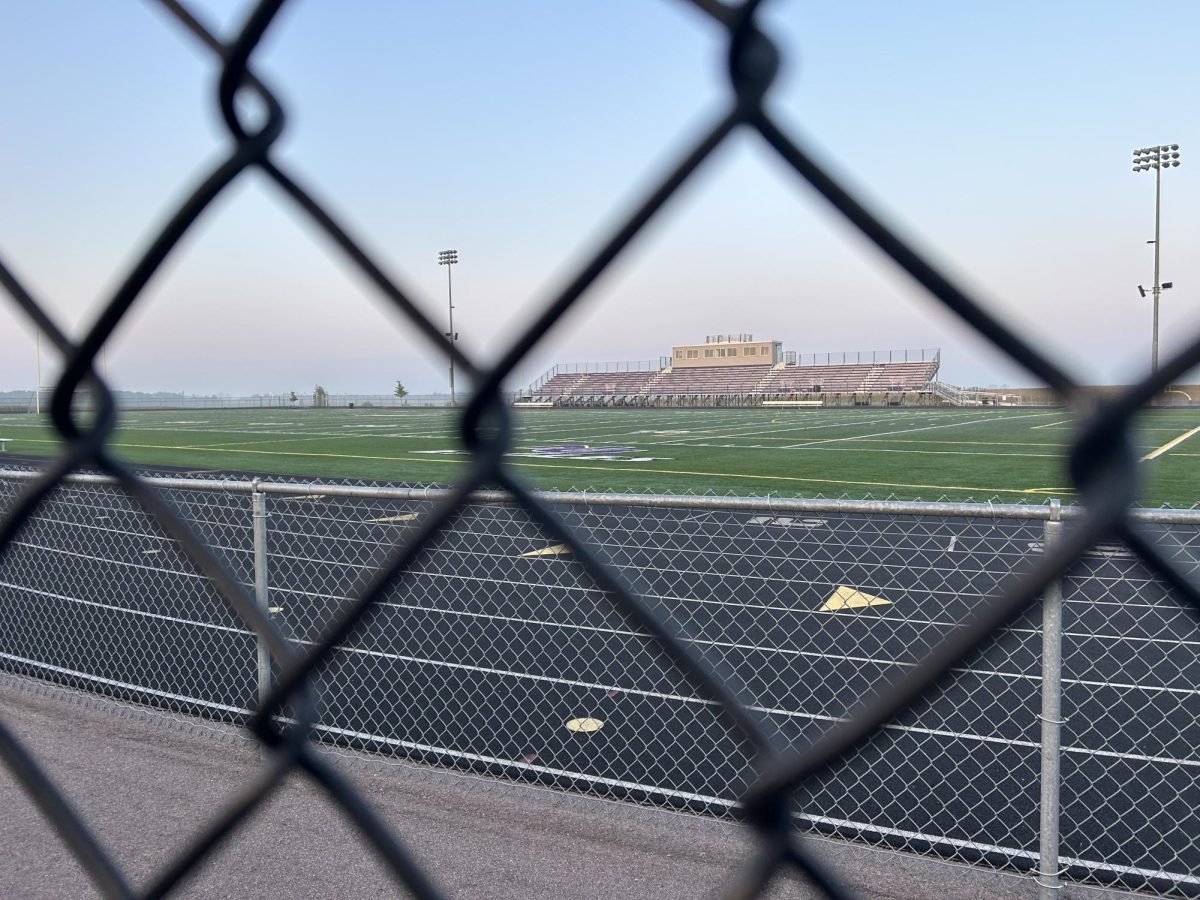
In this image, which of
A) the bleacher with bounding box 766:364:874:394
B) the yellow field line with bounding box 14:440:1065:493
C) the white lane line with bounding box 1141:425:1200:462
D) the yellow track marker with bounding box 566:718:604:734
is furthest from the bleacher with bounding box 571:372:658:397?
the yellow track marker with bounding box 566:718:604:734

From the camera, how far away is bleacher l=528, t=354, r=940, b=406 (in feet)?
206

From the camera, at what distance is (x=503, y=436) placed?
1.96 feet

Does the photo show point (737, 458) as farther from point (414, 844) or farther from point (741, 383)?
point (741, 383)

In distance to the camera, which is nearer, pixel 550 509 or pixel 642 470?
pixel 550 509

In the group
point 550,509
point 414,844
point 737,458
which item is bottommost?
point 737,458

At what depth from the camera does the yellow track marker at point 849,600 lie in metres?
6.09

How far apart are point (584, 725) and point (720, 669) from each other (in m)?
1.57

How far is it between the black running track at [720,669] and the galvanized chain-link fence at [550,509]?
1080mm

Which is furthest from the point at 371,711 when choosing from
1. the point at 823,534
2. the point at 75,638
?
the point at 823,534

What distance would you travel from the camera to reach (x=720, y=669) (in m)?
2.73

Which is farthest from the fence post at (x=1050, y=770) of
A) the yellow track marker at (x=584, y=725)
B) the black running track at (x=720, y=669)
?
the yellow track marker at (x=584, y=725)

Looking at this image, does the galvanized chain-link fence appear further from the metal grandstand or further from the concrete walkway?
the metal grandstand

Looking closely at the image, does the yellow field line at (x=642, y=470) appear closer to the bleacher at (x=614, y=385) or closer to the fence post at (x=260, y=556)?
the fence post at (x=260, y=556)

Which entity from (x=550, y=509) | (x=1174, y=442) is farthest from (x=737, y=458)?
(x=550, y=509)
